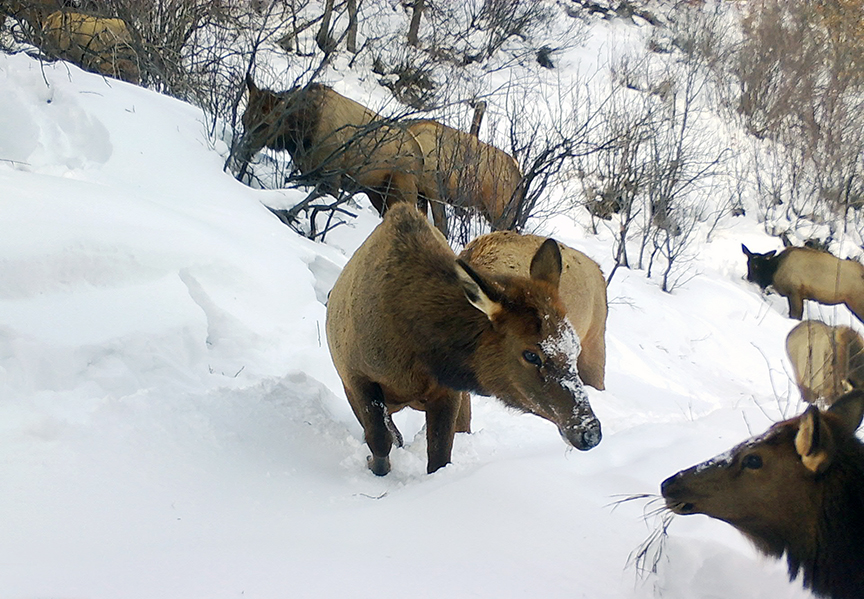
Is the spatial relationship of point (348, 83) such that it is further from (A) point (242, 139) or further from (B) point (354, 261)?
(B) point (354, 261)

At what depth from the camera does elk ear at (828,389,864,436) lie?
2525mm

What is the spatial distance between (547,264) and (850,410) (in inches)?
58.6

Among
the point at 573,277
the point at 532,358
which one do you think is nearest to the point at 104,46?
the point at 573,277

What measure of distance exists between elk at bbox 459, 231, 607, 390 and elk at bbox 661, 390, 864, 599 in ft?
5.76

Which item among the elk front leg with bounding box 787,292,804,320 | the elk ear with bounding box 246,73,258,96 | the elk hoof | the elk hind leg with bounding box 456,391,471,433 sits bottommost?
the elk front leg with bounding box 787,292,804,320

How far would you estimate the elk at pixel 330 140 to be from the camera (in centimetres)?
811

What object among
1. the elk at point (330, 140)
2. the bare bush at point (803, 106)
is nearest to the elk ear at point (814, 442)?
the elk at point (330, 140)

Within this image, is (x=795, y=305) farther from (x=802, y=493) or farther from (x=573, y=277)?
(x=802, y=493)

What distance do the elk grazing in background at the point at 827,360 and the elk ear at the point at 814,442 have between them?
5.84 feet

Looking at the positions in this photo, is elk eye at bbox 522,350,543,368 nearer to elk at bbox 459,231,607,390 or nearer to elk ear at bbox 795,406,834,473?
elk at bbox 459,231,607,390

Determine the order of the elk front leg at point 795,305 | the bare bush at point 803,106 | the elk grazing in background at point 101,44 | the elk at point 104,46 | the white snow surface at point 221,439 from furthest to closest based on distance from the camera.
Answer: the bare bush at point 803,106, the elk front leg at point 795,305, the elk at point 104,46, the elk grazing in background at point 101,44, the white snow surface at point 221,439

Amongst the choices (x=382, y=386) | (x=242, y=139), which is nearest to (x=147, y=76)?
(x=242, y=139)

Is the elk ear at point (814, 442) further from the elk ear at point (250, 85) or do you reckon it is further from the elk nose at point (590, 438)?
the elk ear at point (250, 85)

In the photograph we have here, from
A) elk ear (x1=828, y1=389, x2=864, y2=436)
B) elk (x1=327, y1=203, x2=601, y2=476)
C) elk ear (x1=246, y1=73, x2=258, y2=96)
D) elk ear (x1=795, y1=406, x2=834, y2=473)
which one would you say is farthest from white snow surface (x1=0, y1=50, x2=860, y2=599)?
elk ear (x1=246, y1=73, x2=258, y2=96)
